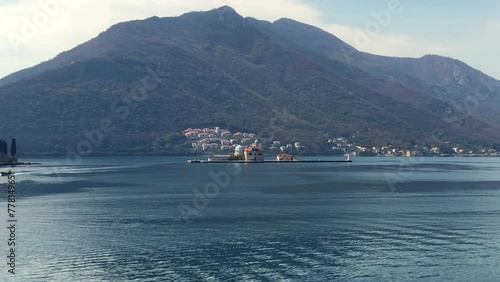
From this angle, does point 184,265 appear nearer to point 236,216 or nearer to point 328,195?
point 236,216

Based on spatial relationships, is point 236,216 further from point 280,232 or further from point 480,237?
point 480,237

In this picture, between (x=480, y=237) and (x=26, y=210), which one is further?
(x=26, y=210)

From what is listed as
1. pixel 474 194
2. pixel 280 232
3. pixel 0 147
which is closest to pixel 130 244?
pixel 280 232

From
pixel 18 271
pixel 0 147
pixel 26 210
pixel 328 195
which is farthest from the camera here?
pixel 0 147

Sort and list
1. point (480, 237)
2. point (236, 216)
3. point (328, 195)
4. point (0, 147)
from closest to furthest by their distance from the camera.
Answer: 1. point (480, 237)
2. point (236, 216)
3. point (328, 195)
4. point (0, 147)

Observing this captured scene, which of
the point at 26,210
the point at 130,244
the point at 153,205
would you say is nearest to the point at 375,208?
the point at 153,205

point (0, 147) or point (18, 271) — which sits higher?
point (0, 147)
